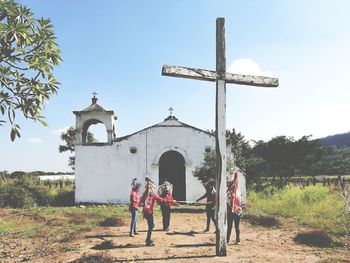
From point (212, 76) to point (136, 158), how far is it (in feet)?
43.7

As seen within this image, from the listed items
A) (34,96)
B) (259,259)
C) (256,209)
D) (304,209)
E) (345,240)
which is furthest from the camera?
A: (256,209)

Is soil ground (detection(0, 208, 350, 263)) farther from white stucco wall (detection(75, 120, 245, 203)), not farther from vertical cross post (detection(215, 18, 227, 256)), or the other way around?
white stucco wall (detection(75, 120, 245, 203))

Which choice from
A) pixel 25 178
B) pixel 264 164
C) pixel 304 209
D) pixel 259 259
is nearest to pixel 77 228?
pixel 259 259

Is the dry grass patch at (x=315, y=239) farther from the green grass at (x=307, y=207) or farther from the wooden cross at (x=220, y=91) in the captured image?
the wooden cross at (x=220, y=91)

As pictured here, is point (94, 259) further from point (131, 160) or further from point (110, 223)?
point (131, 160)

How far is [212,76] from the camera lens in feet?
25.5

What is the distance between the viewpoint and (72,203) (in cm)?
2086

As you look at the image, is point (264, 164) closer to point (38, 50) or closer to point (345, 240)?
point (345, 240)

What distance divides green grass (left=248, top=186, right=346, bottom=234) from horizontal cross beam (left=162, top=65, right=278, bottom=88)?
239 inches

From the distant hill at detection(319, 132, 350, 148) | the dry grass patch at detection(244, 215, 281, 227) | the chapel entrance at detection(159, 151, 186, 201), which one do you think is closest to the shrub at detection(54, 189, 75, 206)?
the chapel entrance at detection(159, 151, 186, 201)

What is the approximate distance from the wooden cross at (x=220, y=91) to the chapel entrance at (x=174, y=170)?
1316 centimetres

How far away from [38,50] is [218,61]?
3.93 metres

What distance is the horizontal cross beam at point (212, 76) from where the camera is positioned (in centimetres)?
749

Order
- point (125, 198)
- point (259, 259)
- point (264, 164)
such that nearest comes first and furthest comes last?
point (259, 259) < point (125, 198) < point (264, 164)
